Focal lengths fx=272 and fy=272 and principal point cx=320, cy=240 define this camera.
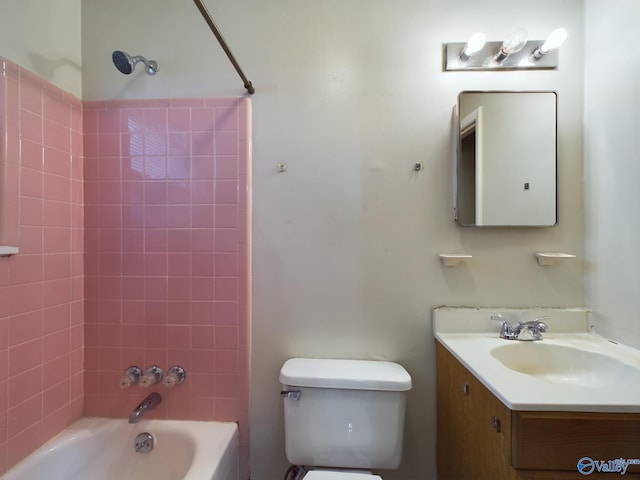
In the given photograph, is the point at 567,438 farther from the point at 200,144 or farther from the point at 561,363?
the point at 200,144

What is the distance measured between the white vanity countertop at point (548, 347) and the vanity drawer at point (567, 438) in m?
0.03

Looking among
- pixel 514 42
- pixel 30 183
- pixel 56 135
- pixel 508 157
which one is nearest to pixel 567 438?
pixel 508 157

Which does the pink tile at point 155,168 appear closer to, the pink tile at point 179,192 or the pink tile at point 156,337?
the pink tile at point 179,192

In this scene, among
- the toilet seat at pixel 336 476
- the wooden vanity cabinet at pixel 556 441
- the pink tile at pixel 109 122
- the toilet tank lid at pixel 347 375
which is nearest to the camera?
the wooden vanity cabinet at pixel 556 441

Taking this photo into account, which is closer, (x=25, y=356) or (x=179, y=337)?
(x=25, y=356)

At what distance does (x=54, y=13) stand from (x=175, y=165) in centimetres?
77

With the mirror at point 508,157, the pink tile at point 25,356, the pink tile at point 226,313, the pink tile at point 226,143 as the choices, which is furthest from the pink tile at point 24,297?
the mirror at point 508,157

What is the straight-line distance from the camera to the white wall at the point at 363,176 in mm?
1194

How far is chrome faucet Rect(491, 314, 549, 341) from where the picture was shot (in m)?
1.12

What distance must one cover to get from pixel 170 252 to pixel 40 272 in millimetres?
456

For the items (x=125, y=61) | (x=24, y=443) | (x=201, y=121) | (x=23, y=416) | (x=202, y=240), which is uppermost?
(x=125, y=61)

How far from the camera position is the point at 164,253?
123 cm

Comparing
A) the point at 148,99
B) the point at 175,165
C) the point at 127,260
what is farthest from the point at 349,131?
the point at 127,260

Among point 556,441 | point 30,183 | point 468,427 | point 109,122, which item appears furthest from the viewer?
point 109,122
